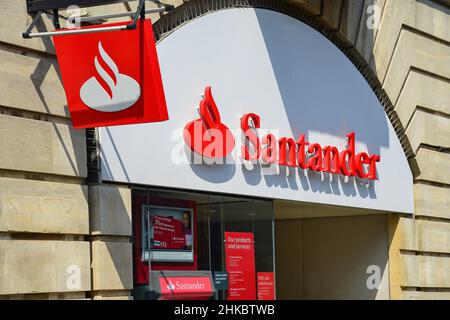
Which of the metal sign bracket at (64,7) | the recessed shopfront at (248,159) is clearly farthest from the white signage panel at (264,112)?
the metal sign bracket at (64,7)

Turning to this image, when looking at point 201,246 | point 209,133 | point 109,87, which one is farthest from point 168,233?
point 109,87

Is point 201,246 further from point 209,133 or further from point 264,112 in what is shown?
point 264,112

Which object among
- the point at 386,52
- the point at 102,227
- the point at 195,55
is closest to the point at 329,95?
the point at 386,52

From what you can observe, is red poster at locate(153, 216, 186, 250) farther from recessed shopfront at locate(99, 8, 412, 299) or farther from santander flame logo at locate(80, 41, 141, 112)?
santander flame logo at locate(80, 41, 141, 112)

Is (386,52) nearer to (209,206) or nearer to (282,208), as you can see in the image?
(282,208)

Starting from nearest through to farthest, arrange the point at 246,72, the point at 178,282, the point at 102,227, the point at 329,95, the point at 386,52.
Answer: the point at 102,227, the point at 178,282, the point at 246,72, the point at 329,95, the point at 386,52

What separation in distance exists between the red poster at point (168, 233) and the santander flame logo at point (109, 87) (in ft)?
8.75

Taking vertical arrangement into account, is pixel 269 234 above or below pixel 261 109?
below

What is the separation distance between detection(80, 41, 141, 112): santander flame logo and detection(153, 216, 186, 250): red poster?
105 inches

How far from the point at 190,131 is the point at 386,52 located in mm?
6510

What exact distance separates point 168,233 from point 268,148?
104 inches

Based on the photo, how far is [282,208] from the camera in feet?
63.7

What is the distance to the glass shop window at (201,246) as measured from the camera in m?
14.1

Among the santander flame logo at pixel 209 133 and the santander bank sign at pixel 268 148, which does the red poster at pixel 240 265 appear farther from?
the santander flame logo at pixel 209 133
